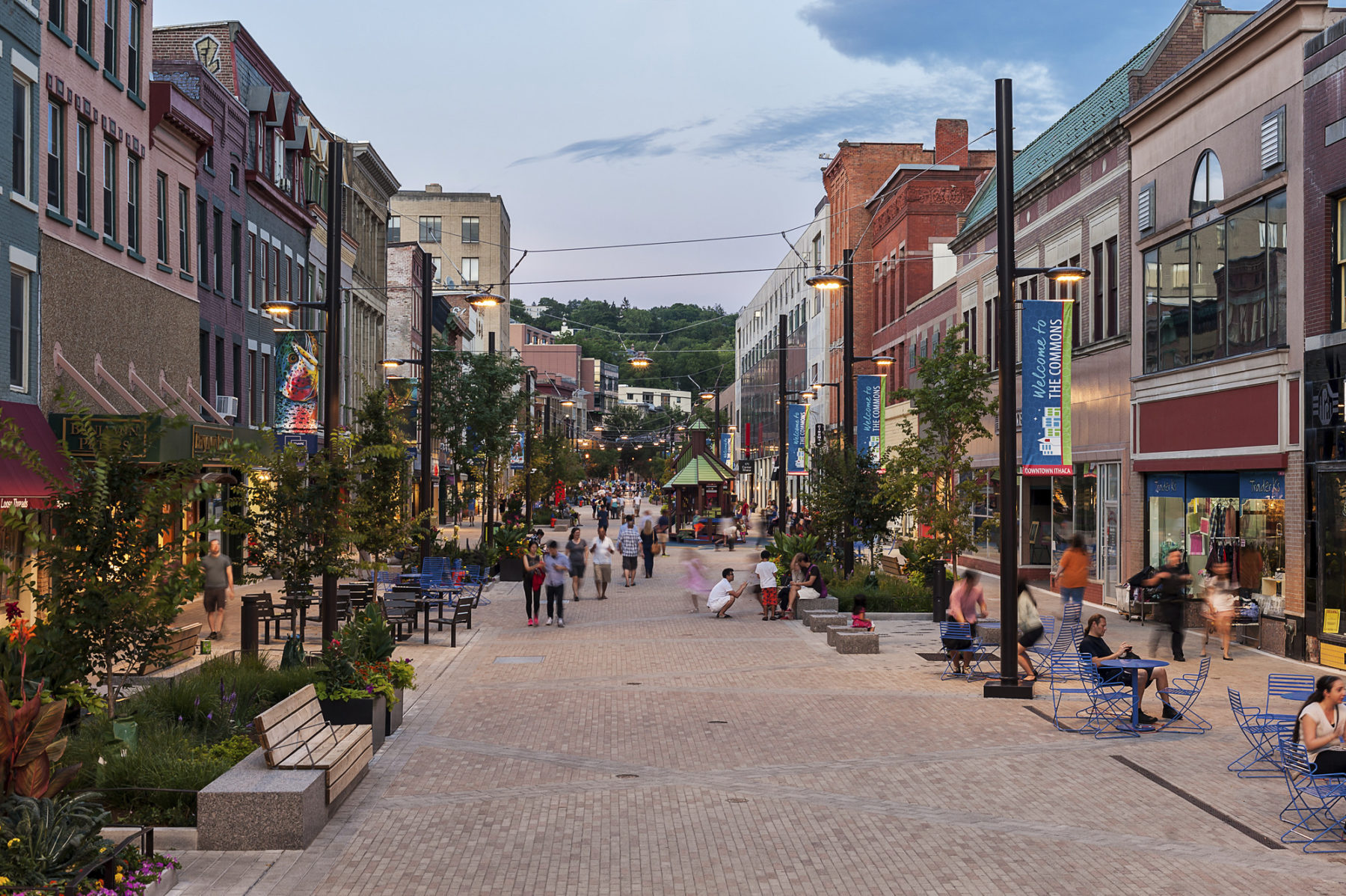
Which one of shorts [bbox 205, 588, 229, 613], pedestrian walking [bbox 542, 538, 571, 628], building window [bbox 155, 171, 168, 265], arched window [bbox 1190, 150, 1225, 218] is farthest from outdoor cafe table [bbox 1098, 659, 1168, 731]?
building window [bbox 155, 171, 168, 265]

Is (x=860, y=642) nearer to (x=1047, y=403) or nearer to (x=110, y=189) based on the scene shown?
(x=1047, y=403)

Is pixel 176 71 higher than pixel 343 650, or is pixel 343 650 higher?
pixel 176 71

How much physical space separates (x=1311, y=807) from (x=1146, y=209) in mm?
18798

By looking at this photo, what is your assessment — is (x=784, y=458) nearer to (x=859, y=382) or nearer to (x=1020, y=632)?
(x=859, y=382)

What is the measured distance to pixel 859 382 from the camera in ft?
132

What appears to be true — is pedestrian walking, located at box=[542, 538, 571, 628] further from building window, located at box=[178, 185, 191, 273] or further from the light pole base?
building window, located at box=[178, 185, 191, 273]

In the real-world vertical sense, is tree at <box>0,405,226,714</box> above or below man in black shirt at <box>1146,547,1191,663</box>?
above

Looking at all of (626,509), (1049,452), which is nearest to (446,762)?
(1049,452)

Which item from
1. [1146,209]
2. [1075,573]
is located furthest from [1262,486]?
[1146,209]

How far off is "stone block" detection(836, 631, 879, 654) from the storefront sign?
7.25 m

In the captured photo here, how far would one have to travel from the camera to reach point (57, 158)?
928 inches

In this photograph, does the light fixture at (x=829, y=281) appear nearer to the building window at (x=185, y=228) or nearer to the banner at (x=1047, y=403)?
the banner at (x=1047, y=403)

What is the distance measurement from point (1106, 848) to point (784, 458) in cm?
3828

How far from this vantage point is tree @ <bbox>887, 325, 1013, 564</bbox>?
2728cm
